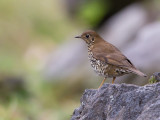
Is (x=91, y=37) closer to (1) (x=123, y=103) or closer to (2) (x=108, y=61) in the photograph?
(2) (x=108, y=61)

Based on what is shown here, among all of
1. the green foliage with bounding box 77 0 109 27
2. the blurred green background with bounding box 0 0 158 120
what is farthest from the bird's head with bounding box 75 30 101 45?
the green foliage with bounding box 77 0 109 27

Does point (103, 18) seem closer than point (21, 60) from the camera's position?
Yes

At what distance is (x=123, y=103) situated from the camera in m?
5.54

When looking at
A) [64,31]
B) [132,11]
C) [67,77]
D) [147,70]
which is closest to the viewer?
[147,70]

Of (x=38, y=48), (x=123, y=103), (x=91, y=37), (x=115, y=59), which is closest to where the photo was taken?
(x=123, y=103)

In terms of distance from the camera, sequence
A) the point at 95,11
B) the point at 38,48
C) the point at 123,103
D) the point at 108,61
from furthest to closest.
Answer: the point at 38,48 < the point at 95,11 < the point at 108,61 < the point at 123,103

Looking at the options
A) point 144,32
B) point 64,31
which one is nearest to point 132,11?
point 144,32

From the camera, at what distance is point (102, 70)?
8016 mm

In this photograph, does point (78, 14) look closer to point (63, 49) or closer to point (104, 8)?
point (104, 8)

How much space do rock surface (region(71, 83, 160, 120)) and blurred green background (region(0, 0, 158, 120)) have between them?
5006 mm

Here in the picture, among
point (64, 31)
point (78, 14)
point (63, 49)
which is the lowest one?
point (63, 49)

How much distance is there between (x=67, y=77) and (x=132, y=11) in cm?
415

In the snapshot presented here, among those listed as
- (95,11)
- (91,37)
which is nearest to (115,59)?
(91,37)

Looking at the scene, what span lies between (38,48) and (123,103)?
19475 mm
